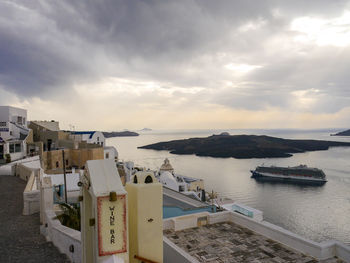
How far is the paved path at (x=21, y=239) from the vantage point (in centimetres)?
773

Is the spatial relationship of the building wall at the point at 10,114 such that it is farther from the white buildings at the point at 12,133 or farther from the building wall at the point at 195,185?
the building wall at the point at 195,185

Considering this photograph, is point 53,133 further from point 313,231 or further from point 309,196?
point 309,196

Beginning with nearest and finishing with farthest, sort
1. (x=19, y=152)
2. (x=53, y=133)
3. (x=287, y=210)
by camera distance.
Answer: (x=19, y=152) → (x=53, y=133) → (x=287, y=210)

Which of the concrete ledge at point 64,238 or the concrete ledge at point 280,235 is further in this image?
the concrete ledge at point 280,235

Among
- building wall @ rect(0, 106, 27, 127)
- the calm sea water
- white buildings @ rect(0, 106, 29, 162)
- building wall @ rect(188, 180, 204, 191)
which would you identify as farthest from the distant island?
white buildings @ rect(0, 106, 29, 162)

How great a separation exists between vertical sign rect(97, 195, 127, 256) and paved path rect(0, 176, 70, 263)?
3880 mm

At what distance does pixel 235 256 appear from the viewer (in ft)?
27.0

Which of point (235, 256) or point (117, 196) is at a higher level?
point (117, 196)

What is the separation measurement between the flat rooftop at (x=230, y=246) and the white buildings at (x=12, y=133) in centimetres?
2523

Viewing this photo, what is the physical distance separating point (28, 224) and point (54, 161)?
2664cm

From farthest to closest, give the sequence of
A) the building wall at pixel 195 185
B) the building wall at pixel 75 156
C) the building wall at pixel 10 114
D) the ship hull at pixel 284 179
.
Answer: the ship hull at pixel 284 179, the building wall at pixel 195 185, the building wall at pixel 10 114, the building wall at pixel 75 156

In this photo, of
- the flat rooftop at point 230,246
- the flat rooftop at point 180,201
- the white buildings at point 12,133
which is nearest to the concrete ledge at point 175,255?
the flat rooftop at point 230,246

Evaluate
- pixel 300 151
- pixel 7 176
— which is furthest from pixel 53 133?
pixel 300 151

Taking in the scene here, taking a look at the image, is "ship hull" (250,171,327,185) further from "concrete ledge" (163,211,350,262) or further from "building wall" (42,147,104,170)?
"concrete ledge" (163,211,350,262)
